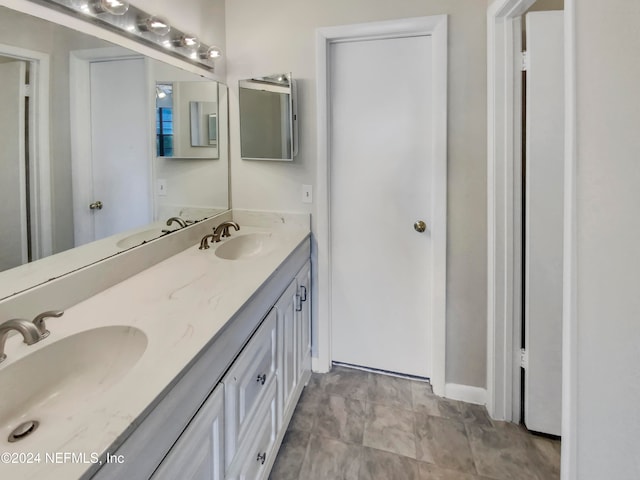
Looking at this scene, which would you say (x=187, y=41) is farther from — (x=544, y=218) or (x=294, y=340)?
(x=544, y=218)

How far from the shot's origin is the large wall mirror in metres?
0.94

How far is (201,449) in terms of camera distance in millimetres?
829

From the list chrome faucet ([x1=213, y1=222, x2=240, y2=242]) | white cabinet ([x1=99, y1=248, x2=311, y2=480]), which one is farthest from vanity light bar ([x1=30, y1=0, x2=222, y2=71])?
white cabinet ([x1=99, y1=248, x2=311, y2=480])

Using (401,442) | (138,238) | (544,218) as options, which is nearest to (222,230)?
(138,238)

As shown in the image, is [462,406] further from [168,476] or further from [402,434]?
[168,476]

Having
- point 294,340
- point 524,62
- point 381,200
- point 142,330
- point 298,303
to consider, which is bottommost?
point 294,340

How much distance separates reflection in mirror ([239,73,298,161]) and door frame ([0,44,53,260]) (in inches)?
42.7

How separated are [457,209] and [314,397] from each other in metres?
1.31

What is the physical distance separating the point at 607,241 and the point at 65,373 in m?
1.34

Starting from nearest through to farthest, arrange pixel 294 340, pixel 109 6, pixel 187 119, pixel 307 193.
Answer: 1. pixel 109 6
2. pixel 294 340
3. pixel 187 119
4. pixel 307 193

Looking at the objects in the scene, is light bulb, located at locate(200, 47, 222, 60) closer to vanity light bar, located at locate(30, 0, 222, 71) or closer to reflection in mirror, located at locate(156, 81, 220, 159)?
vanity light bar, located at locate(30, 0, 222, 71)

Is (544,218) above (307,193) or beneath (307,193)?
beneath

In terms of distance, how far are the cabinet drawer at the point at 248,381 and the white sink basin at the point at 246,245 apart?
561 mm

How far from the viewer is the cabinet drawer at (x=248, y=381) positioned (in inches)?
38.8
